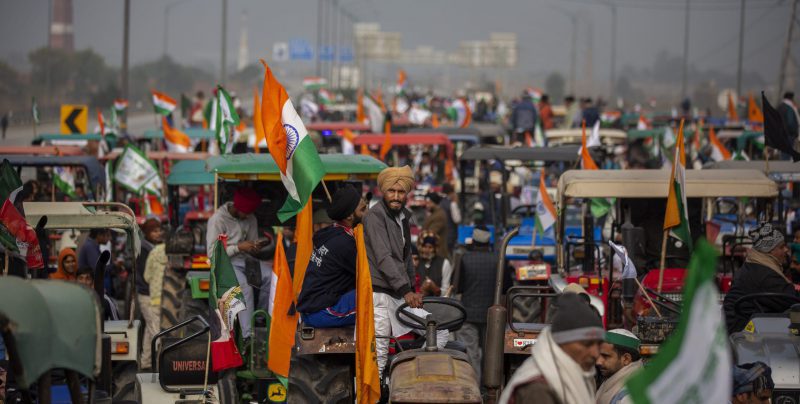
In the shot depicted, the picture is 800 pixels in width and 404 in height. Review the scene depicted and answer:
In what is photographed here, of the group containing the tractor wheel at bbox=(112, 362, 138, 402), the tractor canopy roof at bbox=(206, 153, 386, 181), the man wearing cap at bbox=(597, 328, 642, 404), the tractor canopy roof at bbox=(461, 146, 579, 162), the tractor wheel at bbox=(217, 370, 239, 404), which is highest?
the tractor canopy roof at bbox=(206, 153, 386, 181)

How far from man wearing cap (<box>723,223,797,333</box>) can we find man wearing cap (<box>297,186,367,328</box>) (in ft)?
10.2

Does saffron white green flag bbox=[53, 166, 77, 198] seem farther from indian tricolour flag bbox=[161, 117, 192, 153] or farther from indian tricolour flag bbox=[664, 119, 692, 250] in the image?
indian tricolour flag bbox=[664, 119, 692, 250]

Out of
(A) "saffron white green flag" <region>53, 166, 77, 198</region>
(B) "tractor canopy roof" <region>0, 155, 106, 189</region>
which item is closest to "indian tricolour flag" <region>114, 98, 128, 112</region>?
(A) "saffron white green flag" <region>53, 166, 77, 198</region>

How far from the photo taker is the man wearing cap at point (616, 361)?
701cm

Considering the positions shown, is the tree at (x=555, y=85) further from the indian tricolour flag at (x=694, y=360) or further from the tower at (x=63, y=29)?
the indian tricolour flag at (x=694, y=360)

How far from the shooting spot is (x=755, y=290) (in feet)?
32.8

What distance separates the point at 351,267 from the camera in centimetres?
868

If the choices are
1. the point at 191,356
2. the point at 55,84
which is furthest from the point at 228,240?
the point at 55,84

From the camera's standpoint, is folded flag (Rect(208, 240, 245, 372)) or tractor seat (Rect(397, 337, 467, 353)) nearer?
tractor seat (Rect(397, 337, 467, 353))

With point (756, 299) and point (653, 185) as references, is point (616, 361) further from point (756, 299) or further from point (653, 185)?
point (653, 185)

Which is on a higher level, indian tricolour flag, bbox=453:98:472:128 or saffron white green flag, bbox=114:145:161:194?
indian tricolour flag, bbox=453:98:472:128

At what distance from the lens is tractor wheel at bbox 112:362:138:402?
34.7 feet

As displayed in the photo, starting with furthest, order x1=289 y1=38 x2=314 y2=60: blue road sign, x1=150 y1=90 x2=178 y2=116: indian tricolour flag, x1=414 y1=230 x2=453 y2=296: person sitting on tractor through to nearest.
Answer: x1=289 y1=38 x2=314 y2=60: blue road sign
x1=150 y1=90 x2=178 y2=116: indian tricolour flag
x1=414 y1=230 x2=453 y2=296: person sitting on tractor

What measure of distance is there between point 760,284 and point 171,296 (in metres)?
6.04
